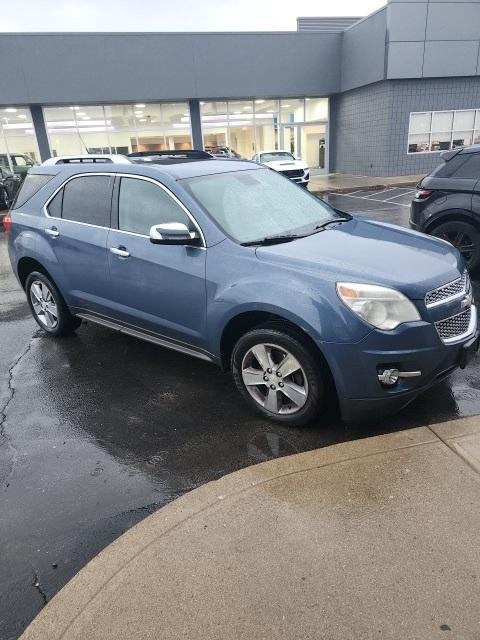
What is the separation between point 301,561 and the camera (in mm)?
2219

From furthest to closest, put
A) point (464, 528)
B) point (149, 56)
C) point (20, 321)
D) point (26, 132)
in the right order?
1. point (26, 132)
2. point (149, 56)
3. point (20, 321)
4. point (464, 528)

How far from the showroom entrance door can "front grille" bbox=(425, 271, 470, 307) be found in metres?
24.0

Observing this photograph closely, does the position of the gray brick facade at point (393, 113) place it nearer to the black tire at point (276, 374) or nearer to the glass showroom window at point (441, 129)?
the glass showroom window at point (441, 129)

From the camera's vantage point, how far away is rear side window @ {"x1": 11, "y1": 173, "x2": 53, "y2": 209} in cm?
503

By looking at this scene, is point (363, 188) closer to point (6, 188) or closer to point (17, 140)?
point (6, 188)

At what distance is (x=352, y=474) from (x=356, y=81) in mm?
23211

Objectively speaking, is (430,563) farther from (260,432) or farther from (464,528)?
(260,432)

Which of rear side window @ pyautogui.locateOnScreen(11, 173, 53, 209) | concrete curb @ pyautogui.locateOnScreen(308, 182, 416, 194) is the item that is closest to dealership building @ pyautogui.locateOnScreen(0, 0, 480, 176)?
concrete curb @ pyautogui.locateOnScreen(308, 182, 416, 194)

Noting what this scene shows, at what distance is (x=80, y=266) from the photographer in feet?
14.7

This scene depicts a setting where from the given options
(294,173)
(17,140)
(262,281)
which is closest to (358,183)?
(294,173)

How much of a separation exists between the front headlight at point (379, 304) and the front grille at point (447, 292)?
0.18 m

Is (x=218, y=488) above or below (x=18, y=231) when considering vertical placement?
below

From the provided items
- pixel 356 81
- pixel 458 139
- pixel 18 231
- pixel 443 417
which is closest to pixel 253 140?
pixel 356 81

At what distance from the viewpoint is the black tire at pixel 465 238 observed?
6441mm
